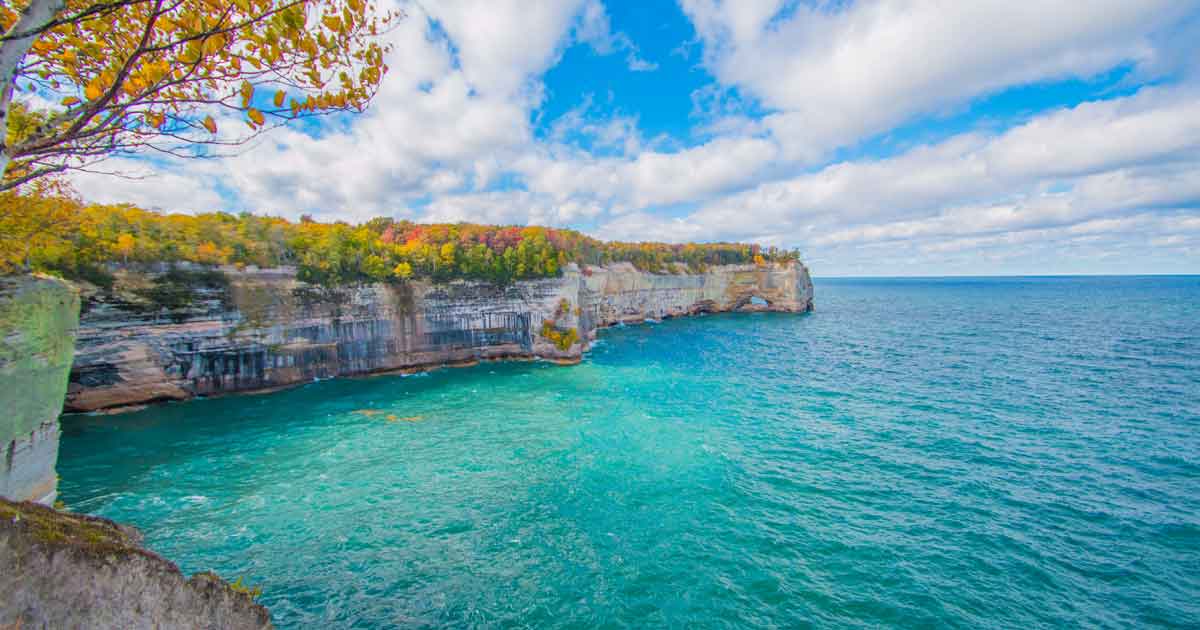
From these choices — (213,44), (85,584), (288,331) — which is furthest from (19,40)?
(288,331)

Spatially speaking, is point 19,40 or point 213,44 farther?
point 213,44

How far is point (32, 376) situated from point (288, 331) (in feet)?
78.1

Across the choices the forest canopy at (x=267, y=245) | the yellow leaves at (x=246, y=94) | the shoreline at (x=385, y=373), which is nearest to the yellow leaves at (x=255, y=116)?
the yellow leaves at (x=246, y=94)

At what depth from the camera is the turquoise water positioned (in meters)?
12.0

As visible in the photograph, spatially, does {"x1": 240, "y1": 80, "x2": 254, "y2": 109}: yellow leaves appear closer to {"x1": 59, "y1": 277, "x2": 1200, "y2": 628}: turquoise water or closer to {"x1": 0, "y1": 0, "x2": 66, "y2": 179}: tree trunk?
{"x1": 0, "y1": 0, "x2": 66, "y2": 179}: tree trunk

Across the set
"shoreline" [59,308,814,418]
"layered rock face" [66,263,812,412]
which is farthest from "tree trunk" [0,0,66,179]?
"layered rock face" [66,263,812,412]

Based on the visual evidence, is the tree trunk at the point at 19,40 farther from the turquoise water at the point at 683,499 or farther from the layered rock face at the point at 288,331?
the layered rock face at the point at 288,331

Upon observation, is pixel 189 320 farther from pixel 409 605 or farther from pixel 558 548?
pixel 558 548

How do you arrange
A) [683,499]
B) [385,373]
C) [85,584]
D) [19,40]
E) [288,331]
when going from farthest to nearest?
[385,373], [288,331], [683,499], [85,584], [19,40]

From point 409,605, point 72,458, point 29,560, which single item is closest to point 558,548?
point 409,605

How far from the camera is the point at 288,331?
1369 inches

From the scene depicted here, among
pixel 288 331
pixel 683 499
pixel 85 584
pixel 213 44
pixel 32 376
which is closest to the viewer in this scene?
pixel 85 584

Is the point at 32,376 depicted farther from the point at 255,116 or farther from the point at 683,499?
the point at 683,499

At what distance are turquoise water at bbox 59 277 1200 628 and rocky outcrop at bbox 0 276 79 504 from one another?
395cm
